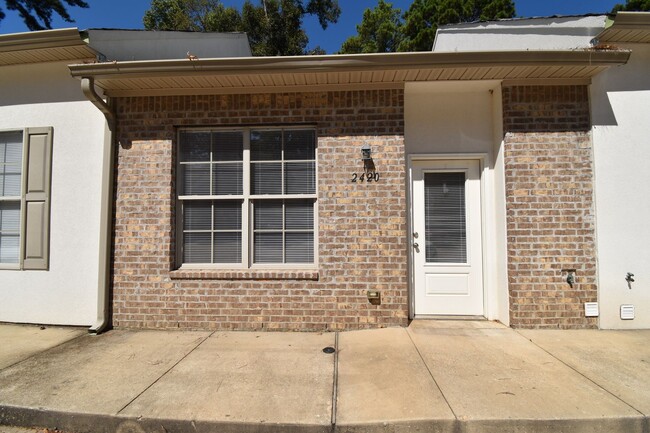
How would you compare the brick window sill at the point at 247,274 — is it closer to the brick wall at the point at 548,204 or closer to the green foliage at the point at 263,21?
the brick wall at the point at 548,204

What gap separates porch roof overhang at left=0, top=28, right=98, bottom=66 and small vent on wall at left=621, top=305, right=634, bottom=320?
7.60 metres

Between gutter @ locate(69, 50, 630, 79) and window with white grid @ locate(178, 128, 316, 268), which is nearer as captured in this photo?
gutter @ locate(69, 50, 630, 79)

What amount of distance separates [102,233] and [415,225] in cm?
420

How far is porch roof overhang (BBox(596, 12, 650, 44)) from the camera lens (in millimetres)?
4320

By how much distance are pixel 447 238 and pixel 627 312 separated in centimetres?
231

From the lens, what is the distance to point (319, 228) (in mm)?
4680

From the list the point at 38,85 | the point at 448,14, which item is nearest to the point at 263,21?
the point at 448,14

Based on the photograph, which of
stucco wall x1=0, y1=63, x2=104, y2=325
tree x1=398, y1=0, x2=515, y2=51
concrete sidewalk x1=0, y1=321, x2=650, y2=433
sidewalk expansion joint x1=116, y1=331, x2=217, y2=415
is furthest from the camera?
tree x1=398, y1=0, x2=515, y2=51

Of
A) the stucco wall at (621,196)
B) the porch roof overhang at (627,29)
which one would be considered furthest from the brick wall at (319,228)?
the porch roof overhang at (627,29)

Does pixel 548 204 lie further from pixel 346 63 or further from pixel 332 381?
pixel 332 381

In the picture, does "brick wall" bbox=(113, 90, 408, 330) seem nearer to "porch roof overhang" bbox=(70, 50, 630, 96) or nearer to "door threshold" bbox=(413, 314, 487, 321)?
"porch roof overhang" bbox=(70, 50, 630, 96)

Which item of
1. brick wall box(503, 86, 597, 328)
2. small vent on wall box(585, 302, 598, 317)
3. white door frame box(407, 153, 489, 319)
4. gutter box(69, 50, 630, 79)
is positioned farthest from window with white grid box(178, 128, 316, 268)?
small vent on wall box(585, 302, 598, 317)

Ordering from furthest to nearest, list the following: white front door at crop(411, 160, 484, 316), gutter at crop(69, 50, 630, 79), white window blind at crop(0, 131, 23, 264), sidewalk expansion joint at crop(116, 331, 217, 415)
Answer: white window blind at crop(0, 131, 23, 264) < white front door at crop(411, 160, 484, 316) < gutter at crop(69, 50, 630, 79) < sidewalk expansion joint at crop(116, 331, 217, 415)

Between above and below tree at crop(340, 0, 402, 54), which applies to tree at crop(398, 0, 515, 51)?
below
